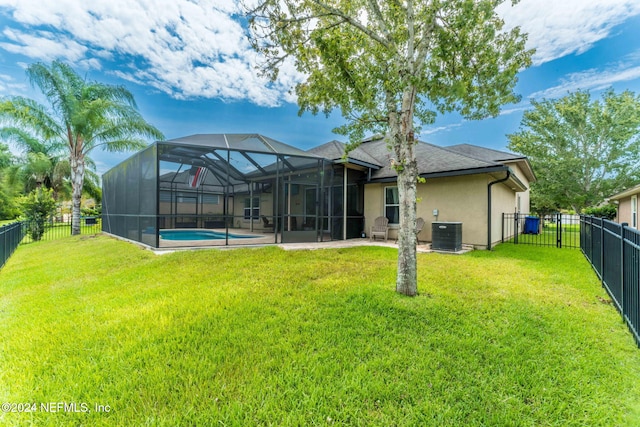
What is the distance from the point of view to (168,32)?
1081cm

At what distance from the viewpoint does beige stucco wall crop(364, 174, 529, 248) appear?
29.2 ft

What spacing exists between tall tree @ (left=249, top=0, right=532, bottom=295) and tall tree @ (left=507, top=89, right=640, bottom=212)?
2077 cm

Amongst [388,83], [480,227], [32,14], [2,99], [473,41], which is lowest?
[480,227]

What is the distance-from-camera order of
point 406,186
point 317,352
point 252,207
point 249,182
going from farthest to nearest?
point 252,207 < point 249,182 < point 406,186 < point 317,352

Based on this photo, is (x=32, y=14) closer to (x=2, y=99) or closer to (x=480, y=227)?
(x=2, y=99)

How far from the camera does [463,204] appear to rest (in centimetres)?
925

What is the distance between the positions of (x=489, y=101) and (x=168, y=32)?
12.3 m

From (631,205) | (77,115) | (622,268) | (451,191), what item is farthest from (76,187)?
(631,205)

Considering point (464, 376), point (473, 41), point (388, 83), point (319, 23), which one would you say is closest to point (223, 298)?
point (464, 376)

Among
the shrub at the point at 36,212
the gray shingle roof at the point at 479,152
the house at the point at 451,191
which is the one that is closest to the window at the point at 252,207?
the house at the point at 451,191

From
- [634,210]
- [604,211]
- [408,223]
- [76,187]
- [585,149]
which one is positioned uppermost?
[585,149]

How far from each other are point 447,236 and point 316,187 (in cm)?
479

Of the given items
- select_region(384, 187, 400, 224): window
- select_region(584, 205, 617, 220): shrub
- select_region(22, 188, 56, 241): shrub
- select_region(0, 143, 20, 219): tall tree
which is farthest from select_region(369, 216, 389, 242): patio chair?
select_region(0, 143, 20, 219): tall tree

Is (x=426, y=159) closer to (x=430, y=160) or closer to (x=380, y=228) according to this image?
(x=430, y=160)
